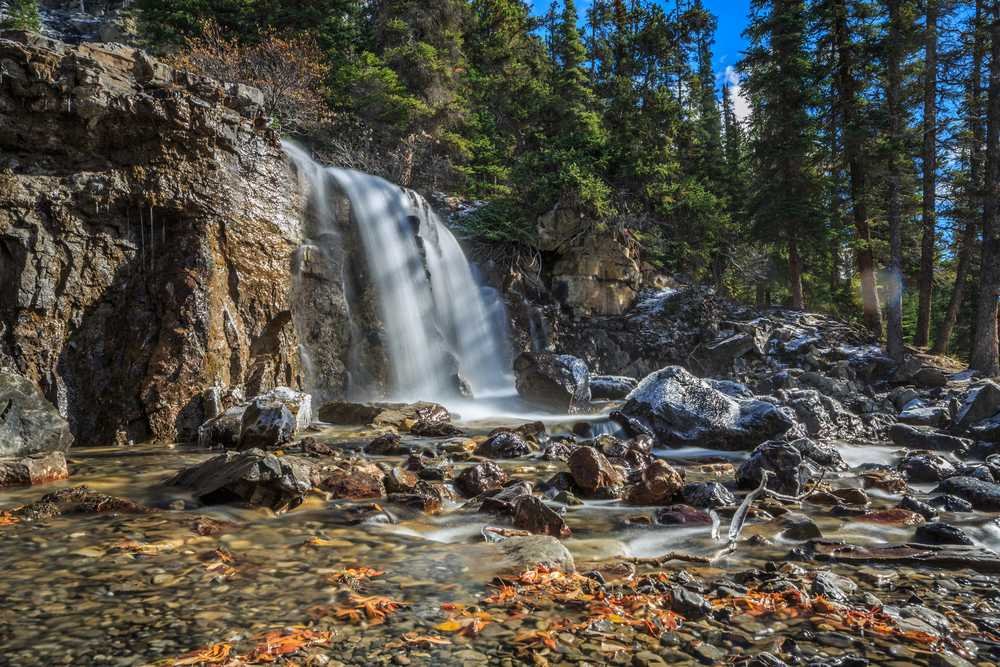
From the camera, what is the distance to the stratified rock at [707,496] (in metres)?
5.14

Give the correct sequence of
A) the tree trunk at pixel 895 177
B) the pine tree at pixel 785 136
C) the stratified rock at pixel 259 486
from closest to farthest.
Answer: the stratified rock at pixel 259 486 < the tree trunk at pixel 895 177 < the pine tree at pixel 785 136

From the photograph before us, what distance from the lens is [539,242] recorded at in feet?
62.3

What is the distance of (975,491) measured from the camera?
5.28 m

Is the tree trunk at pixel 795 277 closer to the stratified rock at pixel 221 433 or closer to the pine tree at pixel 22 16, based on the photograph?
the stratified rock at pixel 221 433

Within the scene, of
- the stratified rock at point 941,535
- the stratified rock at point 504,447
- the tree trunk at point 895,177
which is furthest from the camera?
the tree trunk at point 895,177

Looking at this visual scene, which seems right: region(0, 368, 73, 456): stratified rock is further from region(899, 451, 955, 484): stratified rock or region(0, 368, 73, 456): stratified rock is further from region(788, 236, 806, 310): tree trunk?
region(788, 236, 806, 310): tree trunk

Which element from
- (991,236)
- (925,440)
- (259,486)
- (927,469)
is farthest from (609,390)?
(259,486)

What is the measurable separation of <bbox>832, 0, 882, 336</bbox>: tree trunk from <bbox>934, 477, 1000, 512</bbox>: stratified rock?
14076 millimetres

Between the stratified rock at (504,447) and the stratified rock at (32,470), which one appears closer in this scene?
the stratified rock at (32,470)

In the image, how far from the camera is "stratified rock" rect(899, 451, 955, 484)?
21.1 ft

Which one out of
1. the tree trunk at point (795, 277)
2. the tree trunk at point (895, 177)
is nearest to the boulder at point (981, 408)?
the tree trunk at point (895, 177)

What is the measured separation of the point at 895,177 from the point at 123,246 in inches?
727

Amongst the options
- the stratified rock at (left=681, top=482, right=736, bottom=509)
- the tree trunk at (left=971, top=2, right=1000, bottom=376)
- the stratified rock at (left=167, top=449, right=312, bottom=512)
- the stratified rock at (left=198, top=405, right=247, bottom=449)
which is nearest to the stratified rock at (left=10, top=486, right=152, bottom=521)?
the stratified rock at (left=167, top=449, right=312, bottom=512)

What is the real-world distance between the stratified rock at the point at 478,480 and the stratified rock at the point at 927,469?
466 cm
